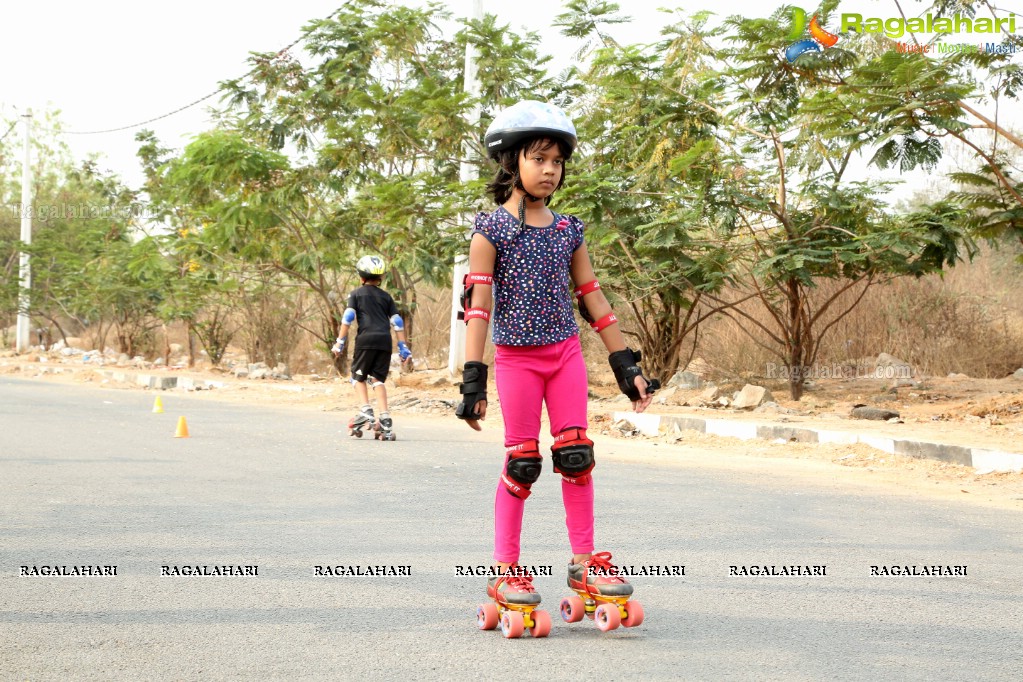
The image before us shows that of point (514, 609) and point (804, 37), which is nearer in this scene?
A: point (514, 609)

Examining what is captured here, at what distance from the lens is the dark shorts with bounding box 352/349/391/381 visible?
1195 centimetres

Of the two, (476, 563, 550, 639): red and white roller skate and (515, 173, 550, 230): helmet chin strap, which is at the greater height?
(515, 173, 550, 230): helmet chin strap

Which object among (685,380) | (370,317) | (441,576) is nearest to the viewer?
(441,576)

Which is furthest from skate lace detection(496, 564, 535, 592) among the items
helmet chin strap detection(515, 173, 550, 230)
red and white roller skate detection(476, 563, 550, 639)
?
helmet chin strap detection(515, 173, 550, 230)

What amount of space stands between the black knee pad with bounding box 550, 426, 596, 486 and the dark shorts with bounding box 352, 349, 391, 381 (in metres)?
7.73

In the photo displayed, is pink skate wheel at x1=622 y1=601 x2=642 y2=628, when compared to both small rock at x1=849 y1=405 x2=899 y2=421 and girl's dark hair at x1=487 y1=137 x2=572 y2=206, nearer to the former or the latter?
girl's dark hair at x1=487 y1=137 x2=572 y2=206

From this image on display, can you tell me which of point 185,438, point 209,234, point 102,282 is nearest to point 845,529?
point 185,438

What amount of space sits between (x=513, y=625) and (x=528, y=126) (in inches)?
73.9

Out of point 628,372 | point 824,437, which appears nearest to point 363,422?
point 824,437

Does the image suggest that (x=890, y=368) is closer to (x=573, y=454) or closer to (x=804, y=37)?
(x=804, y=37)

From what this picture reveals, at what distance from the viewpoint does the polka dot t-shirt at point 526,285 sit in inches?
175

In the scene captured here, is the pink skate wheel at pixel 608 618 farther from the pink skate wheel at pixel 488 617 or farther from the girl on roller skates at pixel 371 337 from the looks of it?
the girl on roller skates at pixel 371 337

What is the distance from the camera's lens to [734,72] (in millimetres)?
13812

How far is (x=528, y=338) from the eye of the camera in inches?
174
